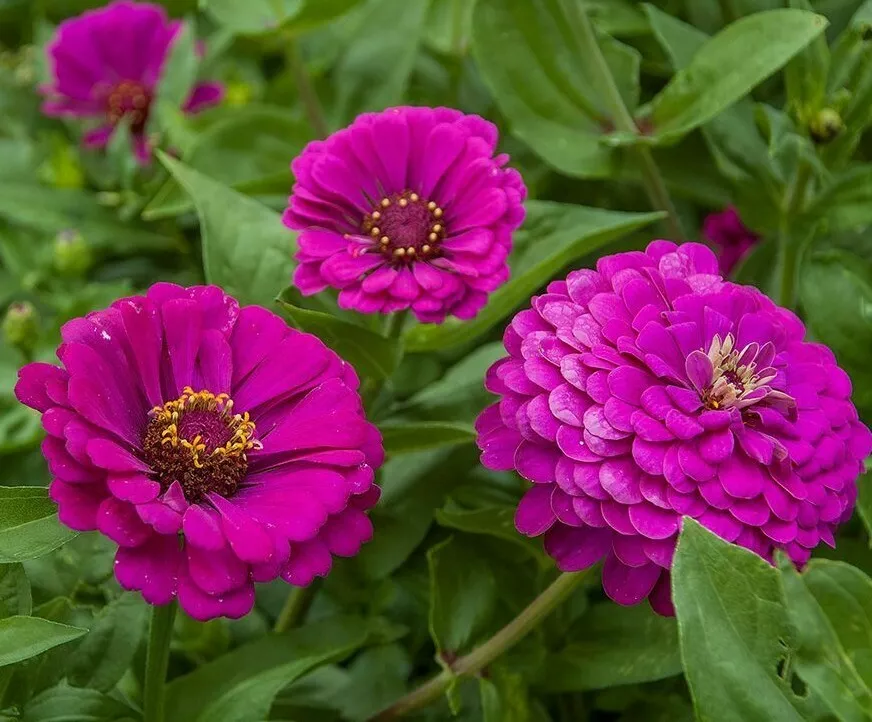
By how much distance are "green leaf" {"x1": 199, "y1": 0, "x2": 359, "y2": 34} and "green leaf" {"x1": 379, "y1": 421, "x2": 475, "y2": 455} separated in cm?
44

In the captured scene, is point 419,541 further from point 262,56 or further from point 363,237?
point 262,56

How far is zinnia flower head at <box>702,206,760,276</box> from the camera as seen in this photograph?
37.7 inches

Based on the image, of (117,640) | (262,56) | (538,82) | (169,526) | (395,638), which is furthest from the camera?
(262,56)

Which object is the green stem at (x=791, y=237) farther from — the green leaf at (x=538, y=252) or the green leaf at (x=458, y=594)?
the green leaf at (x=458, y=594)

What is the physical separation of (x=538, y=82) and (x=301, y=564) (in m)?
0.55

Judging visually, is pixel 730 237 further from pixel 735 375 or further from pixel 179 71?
pixel 179 71

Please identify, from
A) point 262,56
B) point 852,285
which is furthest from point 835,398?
point 262,56

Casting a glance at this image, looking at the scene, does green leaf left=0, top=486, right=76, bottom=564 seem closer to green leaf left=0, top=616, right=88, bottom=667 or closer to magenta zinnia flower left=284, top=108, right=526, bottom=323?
green leaf left=0, top=616, right=88, bottom=667

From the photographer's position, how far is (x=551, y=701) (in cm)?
79

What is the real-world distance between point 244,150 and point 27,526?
0.57 meters

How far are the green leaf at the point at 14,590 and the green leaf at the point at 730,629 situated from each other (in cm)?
33

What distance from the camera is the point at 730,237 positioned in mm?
967

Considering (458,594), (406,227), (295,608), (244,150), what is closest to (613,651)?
(458,594)

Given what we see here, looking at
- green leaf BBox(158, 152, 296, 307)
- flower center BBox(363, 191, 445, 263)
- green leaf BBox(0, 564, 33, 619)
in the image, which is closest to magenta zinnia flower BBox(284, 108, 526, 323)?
flower center BBox(363, 191, 445, 263)
